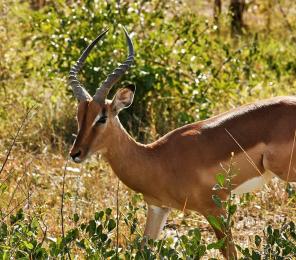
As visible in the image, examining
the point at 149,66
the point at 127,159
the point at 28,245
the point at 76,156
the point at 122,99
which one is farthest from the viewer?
the point at 149,66

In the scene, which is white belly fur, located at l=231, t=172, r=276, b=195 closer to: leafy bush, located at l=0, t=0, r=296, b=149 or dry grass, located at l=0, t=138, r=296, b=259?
dry grass, located at l=0, t=138, r=296, b=259

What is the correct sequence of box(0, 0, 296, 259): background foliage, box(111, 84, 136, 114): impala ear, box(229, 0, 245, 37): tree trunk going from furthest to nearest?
box(229, 0, 245, 37): tree trunk
box(0, 0, 296, 259): background foliage
box(111, 84, 136, 114): impala ear

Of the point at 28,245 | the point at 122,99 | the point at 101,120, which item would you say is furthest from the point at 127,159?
the point at 28,245

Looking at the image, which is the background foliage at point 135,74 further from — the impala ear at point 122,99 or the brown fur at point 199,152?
the brown fur at point 199,152

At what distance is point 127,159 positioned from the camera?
6.15 m

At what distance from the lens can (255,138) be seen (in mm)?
5977

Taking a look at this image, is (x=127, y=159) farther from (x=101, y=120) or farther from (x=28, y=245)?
(x=28, y=245)

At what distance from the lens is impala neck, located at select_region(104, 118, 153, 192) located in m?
6.12

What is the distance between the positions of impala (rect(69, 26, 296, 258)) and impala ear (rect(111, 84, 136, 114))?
51 mm

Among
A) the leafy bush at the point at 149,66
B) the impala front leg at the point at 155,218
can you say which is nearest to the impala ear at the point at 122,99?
the impala front leg at the point at 155,218

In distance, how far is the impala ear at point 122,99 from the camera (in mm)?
6215

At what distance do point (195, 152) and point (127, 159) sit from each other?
1.47ft

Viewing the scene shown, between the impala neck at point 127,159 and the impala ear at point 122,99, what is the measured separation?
10cm

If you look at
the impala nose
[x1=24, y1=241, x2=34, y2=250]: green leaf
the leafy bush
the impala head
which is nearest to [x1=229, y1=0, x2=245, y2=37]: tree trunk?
the leafy bush
